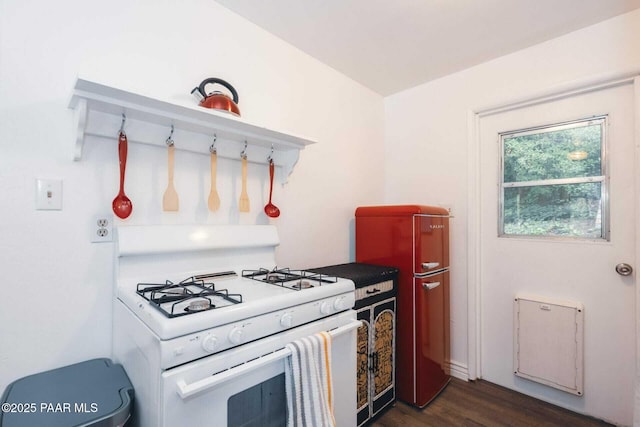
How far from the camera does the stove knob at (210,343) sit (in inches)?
37.1

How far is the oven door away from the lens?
88 cm

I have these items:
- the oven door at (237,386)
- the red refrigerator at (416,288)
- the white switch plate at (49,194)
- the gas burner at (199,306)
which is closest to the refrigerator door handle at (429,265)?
the red refrigerator at (416,288)

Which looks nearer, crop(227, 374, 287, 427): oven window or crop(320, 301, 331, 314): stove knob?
crop(227, 374, 287, 427): oven window

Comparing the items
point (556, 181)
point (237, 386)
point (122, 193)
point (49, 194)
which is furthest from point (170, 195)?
point (556, 181)

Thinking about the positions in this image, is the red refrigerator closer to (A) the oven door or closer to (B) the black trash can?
(A) the oven door

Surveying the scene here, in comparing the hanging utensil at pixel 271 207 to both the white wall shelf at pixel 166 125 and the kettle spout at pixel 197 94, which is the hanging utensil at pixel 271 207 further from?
the kettle spout at pixel 197 94

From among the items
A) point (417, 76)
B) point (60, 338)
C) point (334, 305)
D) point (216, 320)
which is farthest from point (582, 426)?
point (60, 338)

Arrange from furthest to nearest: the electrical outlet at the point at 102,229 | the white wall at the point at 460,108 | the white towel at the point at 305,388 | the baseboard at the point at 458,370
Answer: the baseboard at the point at 458,370 < the white wall at the point at 460,108 < the electrical outlet at the point at 102,229 < the white towel at the point at 305,388

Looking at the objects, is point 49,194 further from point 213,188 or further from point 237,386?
point 237,386

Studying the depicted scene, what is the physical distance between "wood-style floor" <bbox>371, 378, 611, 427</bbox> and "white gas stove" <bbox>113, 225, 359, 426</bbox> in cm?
63

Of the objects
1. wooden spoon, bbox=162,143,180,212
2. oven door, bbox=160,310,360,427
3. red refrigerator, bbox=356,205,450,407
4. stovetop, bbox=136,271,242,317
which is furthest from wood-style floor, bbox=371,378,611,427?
wooden spoon, bbox=162,143,180,212

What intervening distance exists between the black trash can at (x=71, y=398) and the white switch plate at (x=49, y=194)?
1.97 ft

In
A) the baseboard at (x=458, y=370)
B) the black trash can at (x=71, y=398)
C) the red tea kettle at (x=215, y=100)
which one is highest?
the red tea kettle at (x=215, y=100)

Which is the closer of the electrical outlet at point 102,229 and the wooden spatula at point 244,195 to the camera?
the electrical outlet at point 102,229
